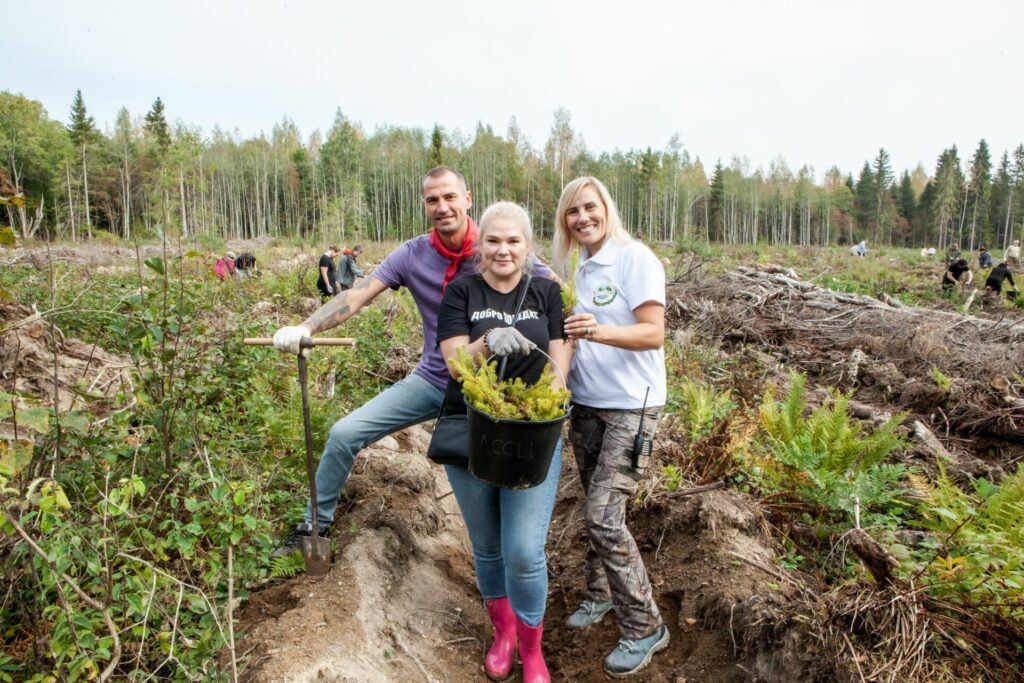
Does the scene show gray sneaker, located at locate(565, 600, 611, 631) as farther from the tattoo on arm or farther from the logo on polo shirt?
the tattoo on arm

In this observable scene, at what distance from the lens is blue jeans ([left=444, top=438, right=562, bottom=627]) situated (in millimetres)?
2543

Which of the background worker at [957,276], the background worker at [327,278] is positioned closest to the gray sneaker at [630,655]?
the background worker at [327,278]

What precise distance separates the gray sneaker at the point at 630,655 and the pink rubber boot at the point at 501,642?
19.0 inches

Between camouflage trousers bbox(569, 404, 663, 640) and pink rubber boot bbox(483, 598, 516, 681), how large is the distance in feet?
1.73

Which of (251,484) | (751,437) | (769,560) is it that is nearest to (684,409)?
(751,437)

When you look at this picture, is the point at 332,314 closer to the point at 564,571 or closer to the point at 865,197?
the point at 564,571

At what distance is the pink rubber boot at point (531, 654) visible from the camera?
2.71 m

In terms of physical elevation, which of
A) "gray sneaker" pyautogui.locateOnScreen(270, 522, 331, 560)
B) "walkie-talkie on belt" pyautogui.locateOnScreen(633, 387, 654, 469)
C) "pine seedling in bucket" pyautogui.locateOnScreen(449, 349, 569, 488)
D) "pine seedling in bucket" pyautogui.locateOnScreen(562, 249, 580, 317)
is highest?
"pine seedling in bucket" pyautogui.locateOnScreen(562, 249, 580, 317)

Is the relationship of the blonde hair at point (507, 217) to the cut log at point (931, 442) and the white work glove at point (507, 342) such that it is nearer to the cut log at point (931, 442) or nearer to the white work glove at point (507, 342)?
the white work glove at point (507, 342)

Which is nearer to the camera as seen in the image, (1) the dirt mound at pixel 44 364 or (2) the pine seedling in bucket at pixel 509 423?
(2) the pine seedling in bucket at pixel 509 423

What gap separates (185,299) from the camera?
292 cm

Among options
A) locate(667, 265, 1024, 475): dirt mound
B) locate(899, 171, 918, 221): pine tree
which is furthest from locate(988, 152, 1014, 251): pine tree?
locate(667, 265, 1024, 475): dirt mound

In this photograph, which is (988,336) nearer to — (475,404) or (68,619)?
(475,404)

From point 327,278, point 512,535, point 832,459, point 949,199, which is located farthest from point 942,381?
point 949,199
